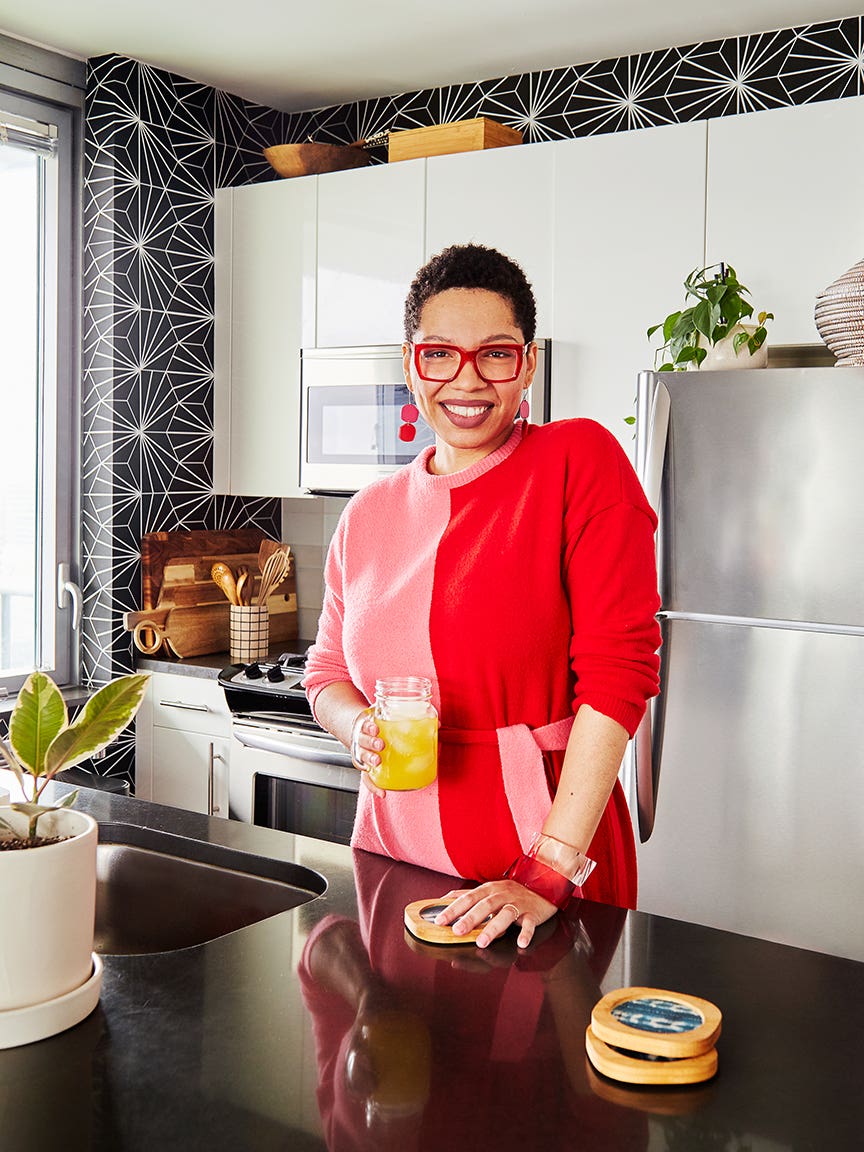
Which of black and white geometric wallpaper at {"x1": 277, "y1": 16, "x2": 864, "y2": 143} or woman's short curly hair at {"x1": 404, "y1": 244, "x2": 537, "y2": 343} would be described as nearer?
woman's short curly hair at {"x1": 404, "y1": 244, "x2": 537, "y2": 343}

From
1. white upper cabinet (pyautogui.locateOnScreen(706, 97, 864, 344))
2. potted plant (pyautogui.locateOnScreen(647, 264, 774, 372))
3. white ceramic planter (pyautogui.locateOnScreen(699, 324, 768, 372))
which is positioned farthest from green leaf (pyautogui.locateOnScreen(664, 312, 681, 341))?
white upper cabinet (pyautogui.locateOnScreen(706, 97, 864, 344))

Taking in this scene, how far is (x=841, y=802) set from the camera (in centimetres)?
227

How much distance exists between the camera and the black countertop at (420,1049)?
85 centimetres

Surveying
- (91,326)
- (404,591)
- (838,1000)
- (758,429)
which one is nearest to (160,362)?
(91,326)

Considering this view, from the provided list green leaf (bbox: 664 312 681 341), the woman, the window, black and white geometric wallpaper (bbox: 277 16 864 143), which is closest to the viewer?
the woman

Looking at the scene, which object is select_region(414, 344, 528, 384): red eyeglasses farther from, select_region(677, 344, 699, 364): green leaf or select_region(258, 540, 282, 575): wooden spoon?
select_region(258, 540, 282, 575): wooden spoon

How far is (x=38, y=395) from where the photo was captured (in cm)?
346

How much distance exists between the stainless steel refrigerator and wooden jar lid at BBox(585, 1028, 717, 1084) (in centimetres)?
145

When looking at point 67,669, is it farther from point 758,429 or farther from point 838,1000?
point 838,1000

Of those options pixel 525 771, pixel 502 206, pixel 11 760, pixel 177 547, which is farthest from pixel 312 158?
pixel 11 760

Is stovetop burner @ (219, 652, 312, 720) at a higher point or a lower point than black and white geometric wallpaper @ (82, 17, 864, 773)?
lower

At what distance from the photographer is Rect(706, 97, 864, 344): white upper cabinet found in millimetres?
2639

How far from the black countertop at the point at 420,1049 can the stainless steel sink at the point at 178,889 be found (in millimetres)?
162

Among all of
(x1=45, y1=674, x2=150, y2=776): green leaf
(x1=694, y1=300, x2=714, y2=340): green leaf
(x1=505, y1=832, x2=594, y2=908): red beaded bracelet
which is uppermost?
(x1=694, y1=300, x2=714, y2=340): green leaf
